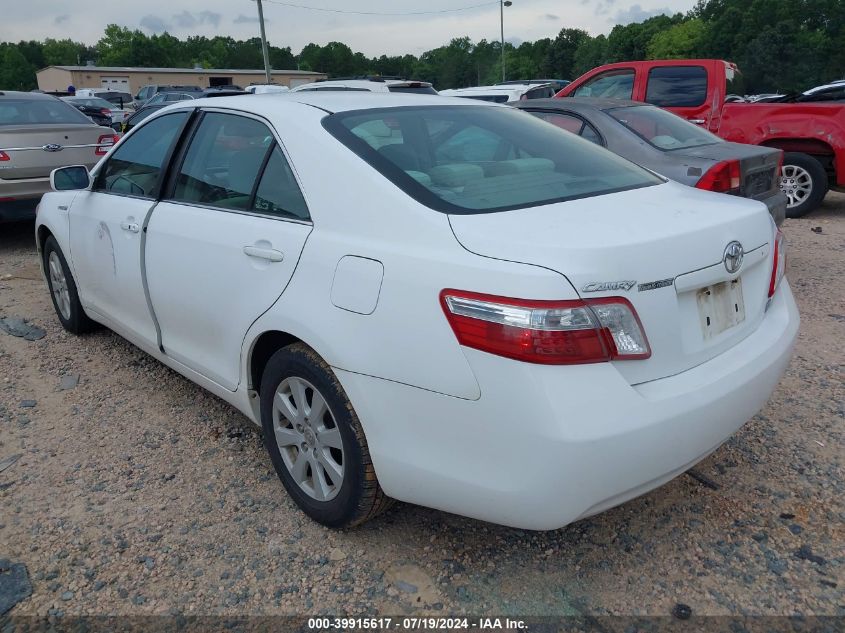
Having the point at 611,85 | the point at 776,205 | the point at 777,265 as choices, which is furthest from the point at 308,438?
the point at 611,85

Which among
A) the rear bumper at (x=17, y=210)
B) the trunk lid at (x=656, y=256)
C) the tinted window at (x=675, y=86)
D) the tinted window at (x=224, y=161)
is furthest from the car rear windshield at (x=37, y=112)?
the trunk lid at (x=656, y=256)

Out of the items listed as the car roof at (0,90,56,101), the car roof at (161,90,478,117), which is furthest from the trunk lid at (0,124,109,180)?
the car roof at (161,90,478,117)

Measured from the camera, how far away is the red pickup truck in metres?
8.16

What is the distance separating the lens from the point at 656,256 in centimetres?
211

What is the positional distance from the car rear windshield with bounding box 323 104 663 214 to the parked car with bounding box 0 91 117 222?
5.65 m

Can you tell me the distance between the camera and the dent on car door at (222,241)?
268cm

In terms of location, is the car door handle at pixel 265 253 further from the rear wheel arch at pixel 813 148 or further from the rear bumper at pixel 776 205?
the rear wheel arch at pixel 813 148

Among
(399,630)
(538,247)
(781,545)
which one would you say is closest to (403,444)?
(399,630)

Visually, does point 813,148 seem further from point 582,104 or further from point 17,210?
point 17,210

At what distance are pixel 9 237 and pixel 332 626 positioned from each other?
26.1ft

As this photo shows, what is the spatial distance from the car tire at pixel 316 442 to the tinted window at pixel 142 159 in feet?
4.71

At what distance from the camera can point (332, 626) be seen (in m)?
2.28

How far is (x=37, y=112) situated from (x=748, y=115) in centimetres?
819

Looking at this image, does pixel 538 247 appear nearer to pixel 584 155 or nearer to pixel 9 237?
pixel 584 155
